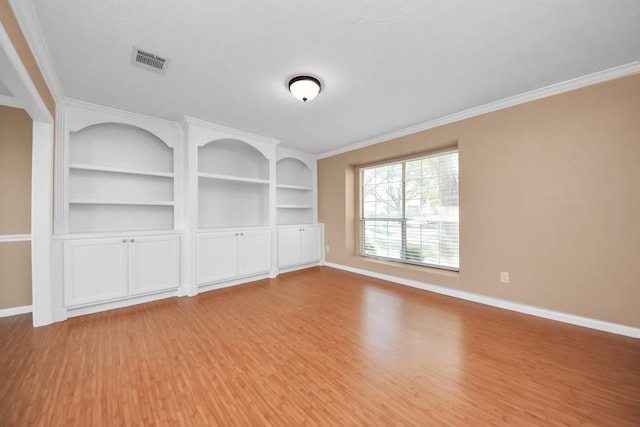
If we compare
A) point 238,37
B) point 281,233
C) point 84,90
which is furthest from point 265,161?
point 238,37

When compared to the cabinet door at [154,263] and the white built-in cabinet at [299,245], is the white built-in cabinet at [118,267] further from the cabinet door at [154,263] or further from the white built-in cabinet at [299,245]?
the white built-in cabinet at [299,245]

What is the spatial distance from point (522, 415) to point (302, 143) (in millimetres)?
4400

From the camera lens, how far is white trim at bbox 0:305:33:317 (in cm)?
271

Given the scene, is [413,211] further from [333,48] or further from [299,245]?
[333,48]

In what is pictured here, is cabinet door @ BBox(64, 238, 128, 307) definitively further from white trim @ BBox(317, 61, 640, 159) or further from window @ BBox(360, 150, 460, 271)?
white trim @ BBox(317, 61, 640, 159)

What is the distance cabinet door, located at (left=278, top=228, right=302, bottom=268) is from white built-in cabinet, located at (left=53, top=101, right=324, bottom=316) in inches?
0.9

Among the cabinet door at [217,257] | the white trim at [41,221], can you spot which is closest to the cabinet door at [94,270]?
the white trim at [41,221]

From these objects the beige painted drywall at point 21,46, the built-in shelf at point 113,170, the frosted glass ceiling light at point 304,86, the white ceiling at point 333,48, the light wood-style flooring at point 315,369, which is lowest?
the light wood-style flooring at point 315,369

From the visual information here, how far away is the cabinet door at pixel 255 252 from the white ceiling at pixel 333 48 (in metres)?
2.05

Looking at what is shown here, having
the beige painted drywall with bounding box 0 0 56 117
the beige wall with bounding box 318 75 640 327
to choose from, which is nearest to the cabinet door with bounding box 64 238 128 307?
the beige painted drywall with bounding box 0 0 56 117

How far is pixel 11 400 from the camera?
148 cm

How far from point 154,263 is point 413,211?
3.91 m

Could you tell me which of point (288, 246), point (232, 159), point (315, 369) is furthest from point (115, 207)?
point (315, 369)

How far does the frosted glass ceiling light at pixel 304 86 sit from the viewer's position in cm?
236
